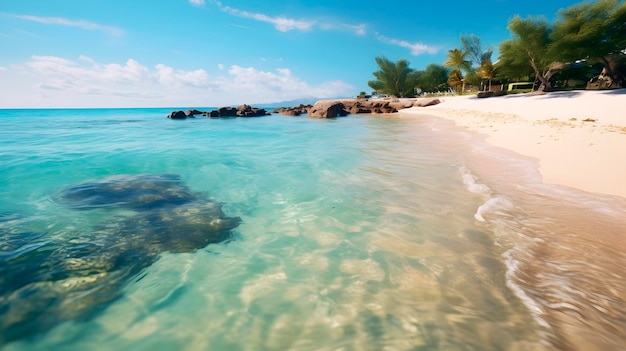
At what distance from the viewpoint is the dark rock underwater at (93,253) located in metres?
2.44

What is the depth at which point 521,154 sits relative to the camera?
7980 millimetres

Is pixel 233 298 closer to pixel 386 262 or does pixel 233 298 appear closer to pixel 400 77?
pixel 386 262

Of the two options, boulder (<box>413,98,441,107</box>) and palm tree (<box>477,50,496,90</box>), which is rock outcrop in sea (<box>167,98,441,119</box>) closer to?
boulder (<box>413,98,441,107</box>)

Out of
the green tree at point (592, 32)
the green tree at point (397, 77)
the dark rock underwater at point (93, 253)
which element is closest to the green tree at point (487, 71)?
the green tree at point (592, 32)

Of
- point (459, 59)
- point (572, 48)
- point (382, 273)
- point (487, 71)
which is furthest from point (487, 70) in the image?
point (382, 273)

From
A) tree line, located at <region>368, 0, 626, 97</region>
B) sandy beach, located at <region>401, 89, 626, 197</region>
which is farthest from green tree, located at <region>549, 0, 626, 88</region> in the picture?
sandy beach, located at <region>401, 89, 626, 197</region>

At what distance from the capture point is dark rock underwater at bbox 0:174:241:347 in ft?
8.00

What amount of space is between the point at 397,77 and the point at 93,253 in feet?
226

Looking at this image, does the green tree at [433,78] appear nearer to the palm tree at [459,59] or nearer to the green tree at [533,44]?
the palm tree at [459,59]

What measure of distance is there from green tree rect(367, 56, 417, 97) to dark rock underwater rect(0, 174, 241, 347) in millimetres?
65716

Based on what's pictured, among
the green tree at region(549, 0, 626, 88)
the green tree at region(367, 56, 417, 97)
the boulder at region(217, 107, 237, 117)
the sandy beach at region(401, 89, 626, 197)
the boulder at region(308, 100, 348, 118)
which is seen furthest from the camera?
the green tree at region(367, 56, 417, 97)

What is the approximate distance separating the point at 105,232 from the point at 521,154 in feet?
34.6

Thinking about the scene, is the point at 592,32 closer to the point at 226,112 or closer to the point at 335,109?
the point at 335,109

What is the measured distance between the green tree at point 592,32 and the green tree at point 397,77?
38.9 m
